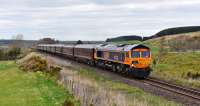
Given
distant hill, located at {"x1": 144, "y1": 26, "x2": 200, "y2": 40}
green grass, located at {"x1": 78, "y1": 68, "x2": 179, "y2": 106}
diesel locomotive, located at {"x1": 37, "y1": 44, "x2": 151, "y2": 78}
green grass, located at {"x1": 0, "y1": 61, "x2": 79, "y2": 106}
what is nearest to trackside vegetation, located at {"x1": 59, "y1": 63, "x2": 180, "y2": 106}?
green grass, located at {"x1": 78, "y1": 68, "x2": 179, "y2": 106}

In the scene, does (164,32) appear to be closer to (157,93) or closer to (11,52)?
(11,52)

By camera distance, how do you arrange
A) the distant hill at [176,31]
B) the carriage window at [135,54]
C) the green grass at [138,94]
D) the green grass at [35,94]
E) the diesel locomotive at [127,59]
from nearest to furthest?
1. the green grass at [138,94]
2. the green grass at [35,94]
3. the diesel locomotive at [127,59]
4. the carriage window at [135,54]
5. the distant hill at [176,31]

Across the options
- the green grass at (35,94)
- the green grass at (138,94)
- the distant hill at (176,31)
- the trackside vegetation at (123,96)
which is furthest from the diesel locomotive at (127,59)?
the distant hill at (176,31)

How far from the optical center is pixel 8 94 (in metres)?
28.9

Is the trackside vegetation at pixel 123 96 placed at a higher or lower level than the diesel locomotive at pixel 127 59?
lower

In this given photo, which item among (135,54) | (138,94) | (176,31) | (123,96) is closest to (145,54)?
(135,54)

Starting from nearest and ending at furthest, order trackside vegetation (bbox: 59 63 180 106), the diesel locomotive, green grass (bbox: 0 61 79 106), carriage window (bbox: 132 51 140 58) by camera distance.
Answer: trackside vegetation (bbox: 59 63 180 106), green grass (bbox: 0 61 79 106), the diesel locomotive, carriage window (bbox: 132 51 140 58)

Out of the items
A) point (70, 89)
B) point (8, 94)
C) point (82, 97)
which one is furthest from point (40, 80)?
point (82, 97)

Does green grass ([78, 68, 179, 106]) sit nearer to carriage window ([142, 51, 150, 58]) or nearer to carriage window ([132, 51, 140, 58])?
carriage window ([132, 51, 140, 58])

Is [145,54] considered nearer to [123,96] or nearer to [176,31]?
[123,96]

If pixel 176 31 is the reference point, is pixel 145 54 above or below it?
below

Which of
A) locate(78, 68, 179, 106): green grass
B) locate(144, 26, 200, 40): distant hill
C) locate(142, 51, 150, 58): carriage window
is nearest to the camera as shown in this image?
locate(78, 68, 179, 106): green grass

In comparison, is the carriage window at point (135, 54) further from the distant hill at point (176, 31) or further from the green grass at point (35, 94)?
the distant hill at point (176, 31)

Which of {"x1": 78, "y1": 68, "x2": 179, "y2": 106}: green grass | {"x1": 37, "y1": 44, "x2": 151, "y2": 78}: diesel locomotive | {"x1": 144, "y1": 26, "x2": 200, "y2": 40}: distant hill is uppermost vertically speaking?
{"x1": 144, "y1": 26, "x2": 200, "y2": 40}: distant hill
